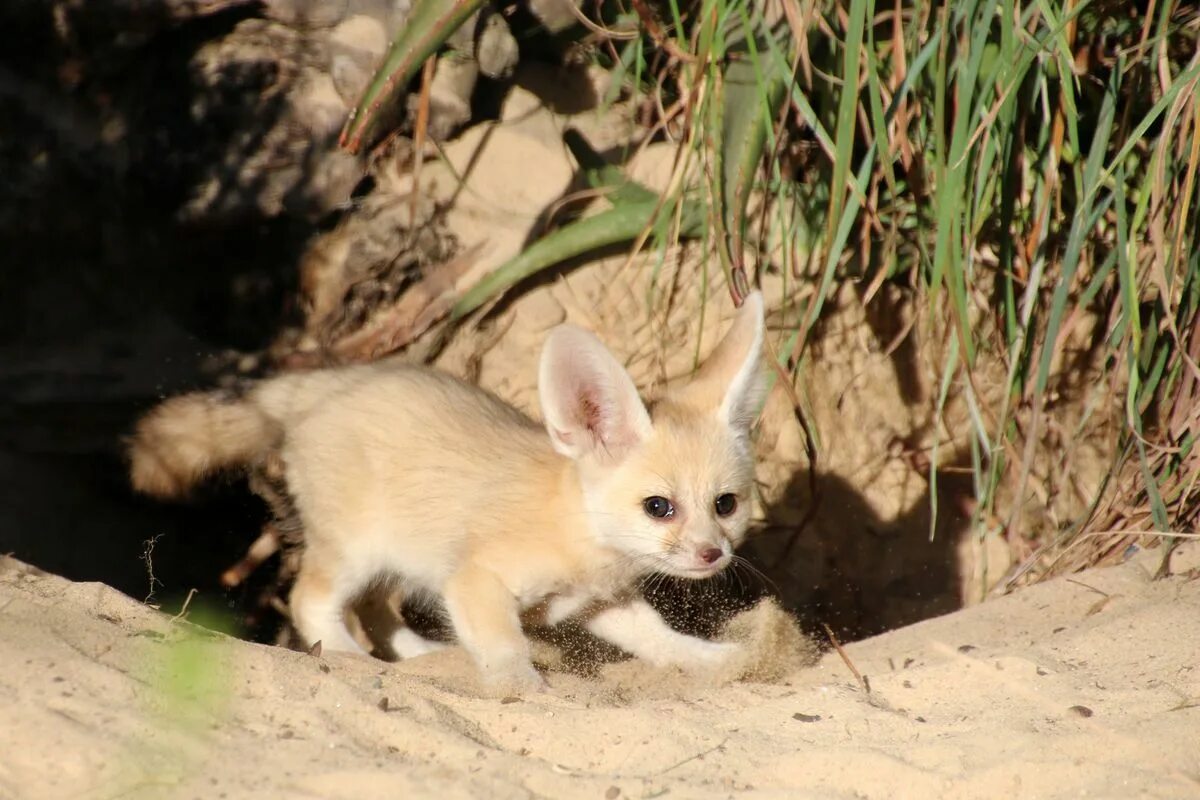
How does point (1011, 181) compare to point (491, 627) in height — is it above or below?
above

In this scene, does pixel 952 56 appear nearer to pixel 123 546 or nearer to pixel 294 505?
pixel 294 505

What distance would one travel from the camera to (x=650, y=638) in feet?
11.7

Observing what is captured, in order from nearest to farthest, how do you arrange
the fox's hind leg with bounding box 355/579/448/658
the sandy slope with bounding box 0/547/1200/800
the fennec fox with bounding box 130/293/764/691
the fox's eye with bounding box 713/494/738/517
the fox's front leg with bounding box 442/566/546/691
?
the sandy slope with bounding box 0/547/1200/800, the fox's front leg with bounding box 442/566/546/691, the fennec fox with bounding box 130/293/764/691, the fox's eye with bounding box 713/494/738/517, the fox's hind leg with bounding box 355/579/448/658

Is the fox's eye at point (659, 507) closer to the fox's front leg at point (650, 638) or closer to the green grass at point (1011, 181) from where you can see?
the fox's front leg at point (650, 638)

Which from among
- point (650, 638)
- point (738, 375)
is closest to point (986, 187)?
Result: point (738, 375)

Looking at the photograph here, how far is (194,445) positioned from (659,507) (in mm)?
1640

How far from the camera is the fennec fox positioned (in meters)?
3.23

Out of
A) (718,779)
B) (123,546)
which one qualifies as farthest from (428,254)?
(718,779)

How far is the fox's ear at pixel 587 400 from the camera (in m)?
3.12

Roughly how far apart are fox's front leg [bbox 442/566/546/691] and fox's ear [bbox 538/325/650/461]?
16.8 inches

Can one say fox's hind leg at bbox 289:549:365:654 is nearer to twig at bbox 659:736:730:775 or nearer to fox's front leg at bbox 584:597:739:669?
fox's front leg at bbox 584:597:739:669

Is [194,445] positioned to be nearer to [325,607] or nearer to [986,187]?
[325,607]

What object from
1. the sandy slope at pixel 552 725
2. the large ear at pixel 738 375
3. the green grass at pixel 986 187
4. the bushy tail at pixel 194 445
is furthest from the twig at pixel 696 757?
the bushy tail at pixel 194 445

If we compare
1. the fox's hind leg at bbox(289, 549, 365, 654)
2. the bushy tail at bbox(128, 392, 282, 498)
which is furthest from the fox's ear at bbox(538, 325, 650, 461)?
the bushy tail at bbox(128, 392, 282, 498)
